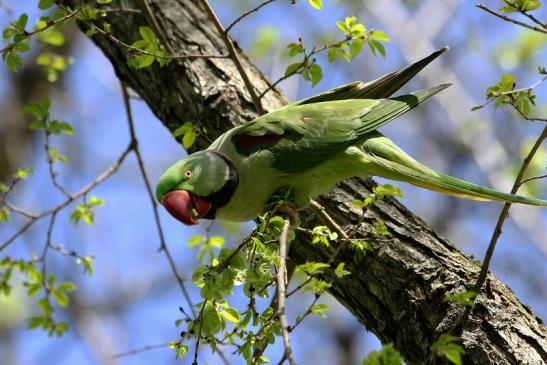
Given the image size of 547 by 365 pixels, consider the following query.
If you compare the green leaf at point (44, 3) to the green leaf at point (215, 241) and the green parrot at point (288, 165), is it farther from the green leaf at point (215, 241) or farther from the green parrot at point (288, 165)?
the green leaf at point (215, 241)

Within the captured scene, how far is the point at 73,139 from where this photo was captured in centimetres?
880

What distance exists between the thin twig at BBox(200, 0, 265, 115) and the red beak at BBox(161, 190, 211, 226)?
26.9 inches

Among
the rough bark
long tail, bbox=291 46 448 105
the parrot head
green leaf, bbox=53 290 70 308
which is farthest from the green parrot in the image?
green leaf, bbox=53 290 70 308

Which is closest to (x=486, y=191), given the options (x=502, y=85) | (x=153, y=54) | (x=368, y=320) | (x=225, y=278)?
(x=502, y=85)

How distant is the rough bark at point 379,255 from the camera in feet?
9.30

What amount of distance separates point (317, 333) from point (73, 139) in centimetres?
464

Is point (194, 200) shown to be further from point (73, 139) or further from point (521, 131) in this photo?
point (521, 131)

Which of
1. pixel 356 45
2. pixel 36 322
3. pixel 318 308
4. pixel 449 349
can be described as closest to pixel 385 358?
pixel 449 349

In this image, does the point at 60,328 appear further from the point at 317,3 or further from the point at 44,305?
the point at 317,3

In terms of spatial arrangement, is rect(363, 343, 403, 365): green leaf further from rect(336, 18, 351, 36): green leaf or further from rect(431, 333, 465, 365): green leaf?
rect(336, 18, 351, 36): green leaf

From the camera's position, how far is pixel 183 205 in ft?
9.50

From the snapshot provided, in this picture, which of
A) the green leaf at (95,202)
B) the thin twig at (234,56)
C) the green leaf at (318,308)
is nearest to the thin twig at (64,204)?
the green leaf at (95,202)

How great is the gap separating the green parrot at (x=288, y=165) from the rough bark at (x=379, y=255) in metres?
Answer: 0.29

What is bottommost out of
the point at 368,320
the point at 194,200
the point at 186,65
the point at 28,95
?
the point at 368,320
